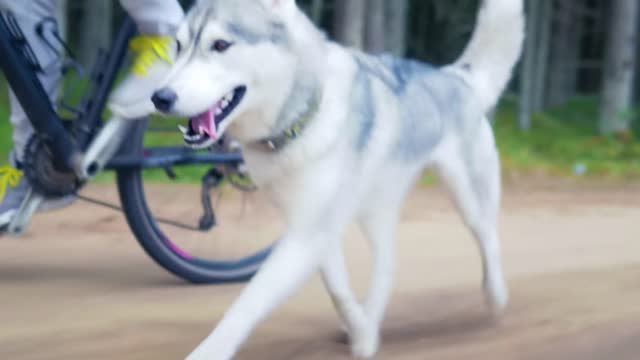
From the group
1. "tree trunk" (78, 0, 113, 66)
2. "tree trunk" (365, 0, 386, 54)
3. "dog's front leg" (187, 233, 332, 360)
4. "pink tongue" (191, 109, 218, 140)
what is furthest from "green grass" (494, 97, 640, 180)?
"pink tongue" (191, 109, 218, 140)

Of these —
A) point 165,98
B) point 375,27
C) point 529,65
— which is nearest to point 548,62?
point 529,65

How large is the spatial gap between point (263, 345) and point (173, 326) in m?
0.43

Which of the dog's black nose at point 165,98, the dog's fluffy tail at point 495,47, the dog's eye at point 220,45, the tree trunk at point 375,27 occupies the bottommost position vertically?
the tree trunk at point 375,27

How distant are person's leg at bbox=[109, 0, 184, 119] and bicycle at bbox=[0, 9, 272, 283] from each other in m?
0.12

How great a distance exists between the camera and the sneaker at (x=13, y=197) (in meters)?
4.14

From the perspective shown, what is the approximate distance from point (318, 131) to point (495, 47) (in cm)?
108

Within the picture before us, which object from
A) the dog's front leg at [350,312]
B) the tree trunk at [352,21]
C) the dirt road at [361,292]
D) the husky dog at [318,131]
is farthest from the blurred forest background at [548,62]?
the dog's front leg at [350,312]

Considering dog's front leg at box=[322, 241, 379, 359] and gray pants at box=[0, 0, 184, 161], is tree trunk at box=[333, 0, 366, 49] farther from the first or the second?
dog's front leg at box=[322, 241, 379, 359]

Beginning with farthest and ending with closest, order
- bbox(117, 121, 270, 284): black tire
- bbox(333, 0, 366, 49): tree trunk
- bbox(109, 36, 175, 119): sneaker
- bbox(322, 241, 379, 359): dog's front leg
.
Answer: bbox(333, 0, 366, 49): tree trunk → bbox(117, 121, 270, 284): black tire → bbox(109, 36, 175, 119): sneaker → bbox(322, 241, 379, 359): dog's front leg

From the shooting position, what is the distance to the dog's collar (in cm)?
292

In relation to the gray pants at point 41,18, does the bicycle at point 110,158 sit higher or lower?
lower

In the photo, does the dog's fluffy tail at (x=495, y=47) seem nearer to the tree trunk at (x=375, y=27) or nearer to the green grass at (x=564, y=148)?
the green grass at (x=564, y=148)

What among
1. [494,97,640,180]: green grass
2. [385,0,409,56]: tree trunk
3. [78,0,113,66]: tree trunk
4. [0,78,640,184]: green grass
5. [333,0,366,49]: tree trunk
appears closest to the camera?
[0,78,640,184]: green grass

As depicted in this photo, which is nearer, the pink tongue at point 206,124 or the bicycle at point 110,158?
the pink tongue at point 206,124
